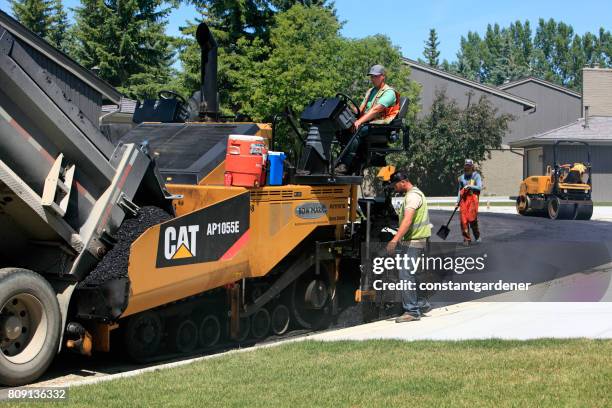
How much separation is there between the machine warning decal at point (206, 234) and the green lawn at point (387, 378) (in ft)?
3.21

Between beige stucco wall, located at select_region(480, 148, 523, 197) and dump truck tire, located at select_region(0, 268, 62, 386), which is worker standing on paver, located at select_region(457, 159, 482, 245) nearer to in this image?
dump truck tire, located at select_region(0, 268, 62, 386)

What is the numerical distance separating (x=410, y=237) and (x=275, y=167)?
1.96 metres

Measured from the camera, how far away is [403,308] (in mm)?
9688

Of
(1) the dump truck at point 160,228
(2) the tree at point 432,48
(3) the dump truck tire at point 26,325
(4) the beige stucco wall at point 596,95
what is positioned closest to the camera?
(3) the dump truck tire at point 26,325

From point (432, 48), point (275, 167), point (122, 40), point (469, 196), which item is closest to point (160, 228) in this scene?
point (275, 167)

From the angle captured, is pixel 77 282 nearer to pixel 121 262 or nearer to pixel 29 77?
pixel 121 262

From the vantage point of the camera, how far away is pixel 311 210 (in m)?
9.23

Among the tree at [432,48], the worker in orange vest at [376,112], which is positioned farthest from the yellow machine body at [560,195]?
the tree at [432,48]

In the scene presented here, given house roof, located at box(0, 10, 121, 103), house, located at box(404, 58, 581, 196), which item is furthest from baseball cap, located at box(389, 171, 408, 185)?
house, located at box(404, 58, 581, 196)

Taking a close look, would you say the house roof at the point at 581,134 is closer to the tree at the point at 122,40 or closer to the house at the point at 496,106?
the house at the point at 496,106

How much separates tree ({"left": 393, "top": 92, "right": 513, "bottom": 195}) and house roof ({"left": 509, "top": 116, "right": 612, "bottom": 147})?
1.65 m

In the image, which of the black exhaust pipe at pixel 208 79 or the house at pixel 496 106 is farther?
the house at pixel 496 106

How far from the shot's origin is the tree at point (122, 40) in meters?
43.2

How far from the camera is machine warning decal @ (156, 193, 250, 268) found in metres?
7.27
